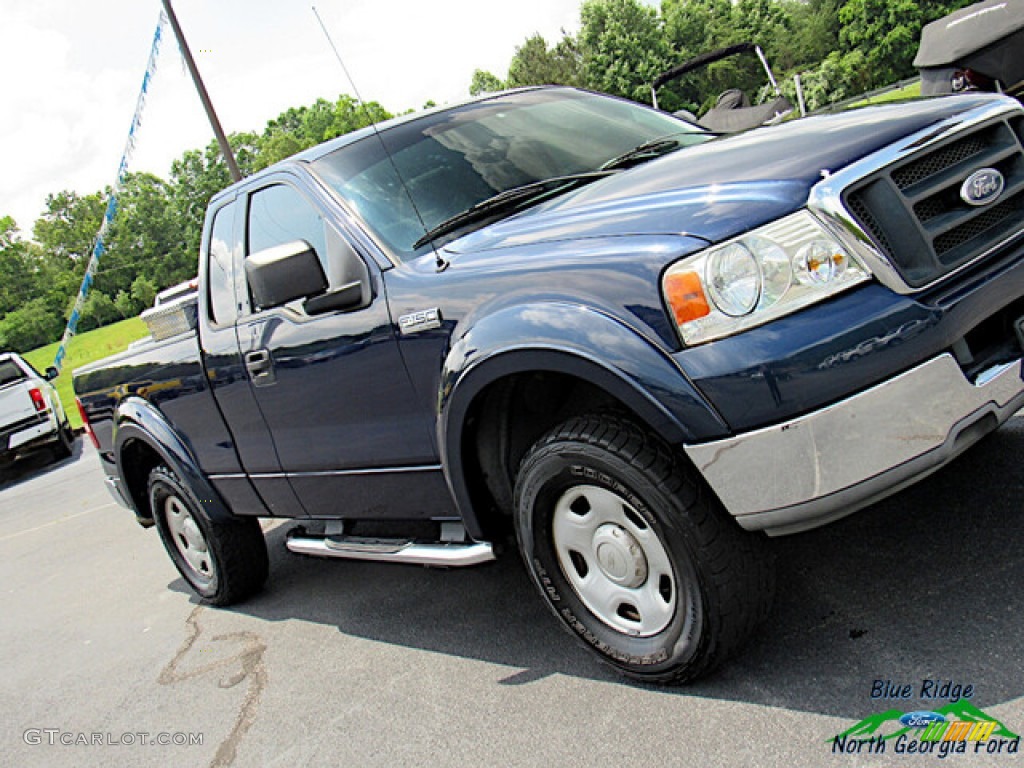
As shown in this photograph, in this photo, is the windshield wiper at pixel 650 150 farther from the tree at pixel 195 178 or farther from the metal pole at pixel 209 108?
the tree at pixel 195 178

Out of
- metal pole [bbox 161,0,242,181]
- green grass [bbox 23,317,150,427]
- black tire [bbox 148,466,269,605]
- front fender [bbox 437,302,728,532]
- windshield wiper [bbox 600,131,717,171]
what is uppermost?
metal pole [bbox 161,0,242,181]

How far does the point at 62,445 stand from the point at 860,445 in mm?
13930

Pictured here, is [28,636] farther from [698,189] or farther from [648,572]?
[698,189]

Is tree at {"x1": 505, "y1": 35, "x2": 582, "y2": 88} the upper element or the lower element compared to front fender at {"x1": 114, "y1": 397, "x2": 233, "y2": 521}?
upper

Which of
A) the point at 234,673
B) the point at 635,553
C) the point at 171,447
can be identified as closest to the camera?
the point at 635,553

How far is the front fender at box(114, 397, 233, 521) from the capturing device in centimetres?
462

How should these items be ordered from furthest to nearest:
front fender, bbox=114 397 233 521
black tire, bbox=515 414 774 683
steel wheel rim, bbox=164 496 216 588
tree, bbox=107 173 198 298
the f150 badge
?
tree, bbox=107 173 198 298, steel wheel rim, bbox=164 496 216 588, front fender, bbox=114 397 233 521, the f150 badge, black tire, bbox=515 414 774 683

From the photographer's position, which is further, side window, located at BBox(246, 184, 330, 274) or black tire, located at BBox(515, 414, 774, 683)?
side window, located at BBox(246, 184, 330, 274)

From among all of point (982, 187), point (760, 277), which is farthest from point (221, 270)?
point (982, 187)

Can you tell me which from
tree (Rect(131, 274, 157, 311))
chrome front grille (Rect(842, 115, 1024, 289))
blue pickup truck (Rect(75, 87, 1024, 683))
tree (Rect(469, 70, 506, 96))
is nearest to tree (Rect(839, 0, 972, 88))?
tree (Rect(469, 70, 506, 96))

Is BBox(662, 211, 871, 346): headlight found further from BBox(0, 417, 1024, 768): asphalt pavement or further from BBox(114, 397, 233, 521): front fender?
BBox(114, 397, 233, 521): front fender

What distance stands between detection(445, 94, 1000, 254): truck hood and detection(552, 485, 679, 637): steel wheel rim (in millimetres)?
796

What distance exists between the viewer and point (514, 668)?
3.31 meters

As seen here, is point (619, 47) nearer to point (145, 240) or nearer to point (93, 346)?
→ point (145, 240)
